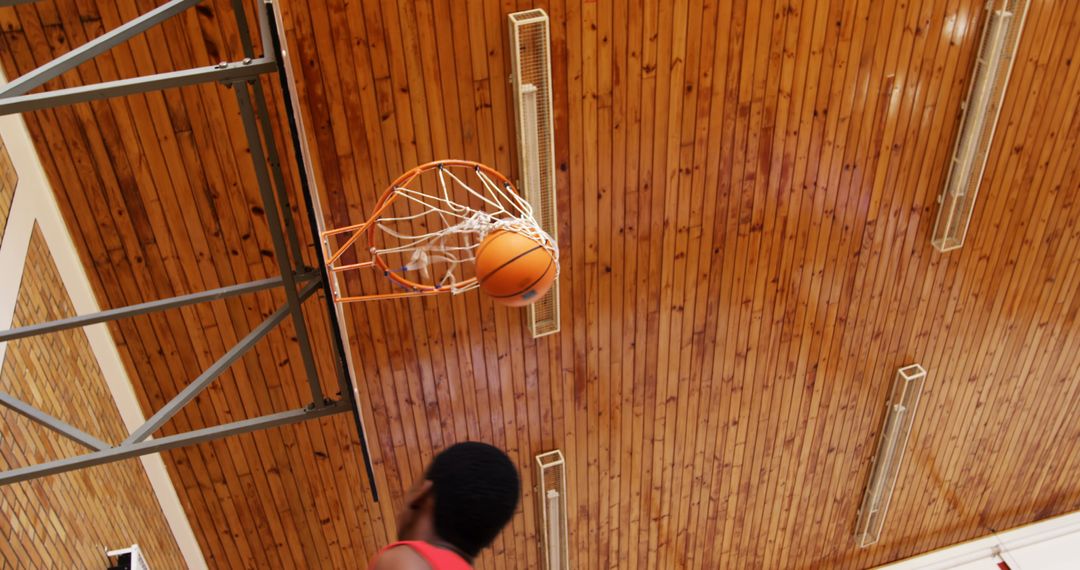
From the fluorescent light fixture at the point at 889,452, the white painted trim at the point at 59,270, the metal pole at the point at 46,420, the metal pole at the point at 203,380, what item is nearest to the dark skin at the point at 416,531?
the metal pole at the point at 203,380

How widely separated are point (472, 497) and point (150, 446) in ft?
6.78

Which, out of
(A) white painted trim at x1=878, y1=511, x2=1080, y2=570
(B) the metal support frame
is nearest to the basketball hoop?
(B) the metal support frame

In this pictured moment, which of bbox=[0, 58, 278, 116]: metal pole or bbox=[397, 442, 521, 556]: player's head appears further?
bbox=[0, 58, 278, 116]: metal pole

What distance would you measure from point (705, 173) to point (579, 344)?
1.52 meters

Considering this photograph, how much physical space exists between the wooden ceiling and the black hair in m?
2.68

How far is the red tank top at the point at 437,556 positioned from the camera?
94.3 inches

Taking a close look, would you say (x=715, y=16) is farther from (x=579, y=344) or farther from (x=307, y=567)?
(x=307, y=567)

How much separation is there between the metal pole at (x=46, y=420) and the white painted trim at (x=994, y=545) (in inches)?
299

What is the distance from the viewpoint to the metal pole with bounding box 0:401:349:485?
3557mm

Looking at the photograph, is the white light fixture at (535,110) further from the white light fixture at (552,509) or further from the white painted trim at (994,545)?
the white painted trim at (994,545)

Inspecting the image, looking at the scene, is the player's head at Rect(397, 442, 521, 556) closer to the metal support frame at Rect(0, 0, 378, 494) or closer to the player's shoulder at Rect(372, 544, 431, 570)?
the player's shoulder at Rect(372, 544, 431, 570)

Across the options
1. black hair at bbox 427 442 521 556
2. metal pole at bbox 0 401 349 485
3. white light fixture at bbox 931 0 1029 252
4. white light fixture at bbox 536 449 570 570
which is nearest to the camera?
black hair at bbox 427 442 521 556

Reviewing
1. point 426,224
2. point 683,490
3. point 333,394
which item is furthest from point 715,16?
point 683,490

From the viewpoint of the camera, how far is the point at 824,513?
25.6 ft
